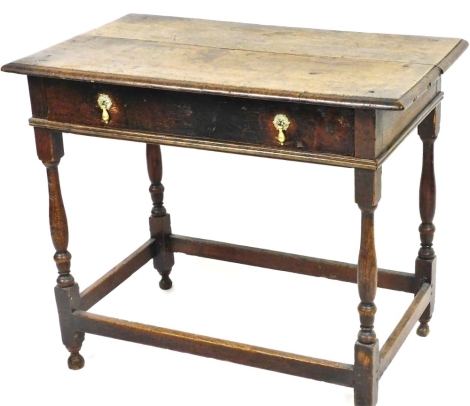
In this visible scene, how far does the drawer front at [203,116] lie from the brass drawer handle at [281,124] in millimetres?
11

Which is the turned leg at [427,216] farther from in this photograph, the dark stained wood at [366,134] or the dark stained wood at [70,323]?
the dark stained wood at [70,323]

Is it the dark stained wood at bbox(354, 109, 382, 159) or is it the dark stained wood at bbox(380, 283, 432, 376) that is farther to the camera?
the dark stained wood at bbox(380, 283, 432, 376)

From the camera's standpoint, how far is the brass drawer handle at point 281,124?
12.7 feet

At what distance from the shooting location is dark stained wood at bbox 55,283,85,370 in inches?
180

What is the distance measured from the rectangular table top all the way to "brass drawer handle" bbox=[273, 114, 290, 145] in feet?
0.31

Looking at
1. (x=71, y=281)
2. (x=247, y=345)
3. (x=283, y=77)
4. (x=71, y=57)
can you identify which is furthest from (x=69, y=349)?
(x=283, y=77)

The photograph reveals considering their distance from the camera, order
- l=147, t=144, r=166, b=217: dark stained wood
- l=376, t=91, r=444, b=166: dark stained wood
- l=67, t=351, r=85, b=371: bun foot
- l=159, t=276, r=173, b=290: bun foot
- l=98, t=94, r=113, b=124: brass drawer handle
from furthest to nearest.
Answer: l=159, t=276, r=173, b=290: bun foot
l=147, t=144, r=166, b=217: dark stained wood
l=67, t=351, r=85, b=371: bun foot
l=98, t=94, r=113, b=124: brass drawer handle
l=376, t=91, r=444, b=166: dark stained wood

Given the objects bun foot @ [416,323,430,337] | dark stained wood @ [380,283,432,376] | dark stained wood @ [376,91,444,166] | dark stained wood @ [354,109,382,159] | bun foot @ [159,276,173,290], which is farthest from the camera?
bun foot @ [159,276,173,290]

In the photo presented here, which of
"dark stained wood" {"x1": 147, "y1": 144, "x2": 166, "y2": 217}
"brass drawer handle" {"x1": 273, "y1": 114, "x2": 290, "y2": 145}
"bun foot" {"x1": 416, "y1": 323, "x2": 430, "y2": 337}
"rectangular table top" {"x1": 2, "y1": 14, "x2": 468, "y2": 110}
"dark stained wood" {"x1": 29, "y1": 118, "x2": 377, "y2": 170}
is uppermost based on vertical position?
"rectangular table top" {"x1": 2, "y1": 14, "x2": 468, "y2": 110}

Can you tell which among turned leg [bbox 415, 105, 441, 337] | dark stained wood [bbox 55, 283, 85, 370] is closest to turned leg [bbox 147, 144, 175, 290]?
dark stained wood [bbox 55, 283, 85, 370]

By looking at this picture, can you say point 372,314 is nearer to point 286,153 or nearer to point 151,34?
point 286,153

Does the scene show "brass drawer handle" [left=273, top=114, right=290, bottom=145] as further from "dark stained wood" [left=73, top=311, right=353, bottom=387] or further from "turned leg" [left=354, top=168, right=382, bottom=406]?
"dark stained wood" [left=73, top=311, right=353, bottom=387]

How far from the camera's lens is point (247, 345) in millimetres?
4285

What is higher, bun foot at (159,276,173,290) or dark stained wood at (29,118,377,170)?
dark stained wood at (29,118,377,170)
